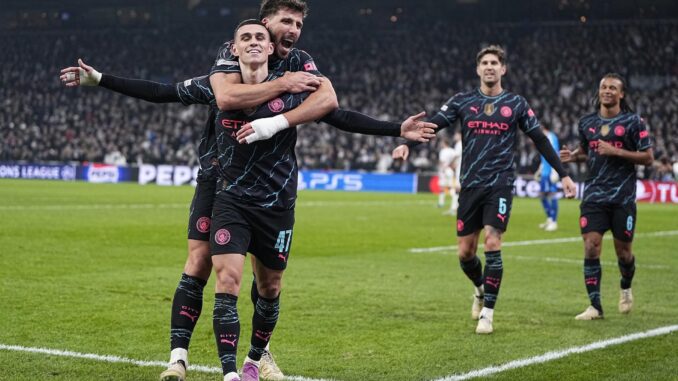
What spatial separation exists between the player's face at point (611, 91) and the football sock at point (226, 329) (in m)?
5.52

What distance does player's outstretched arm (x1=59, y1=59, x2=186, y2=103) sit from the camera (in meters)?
6.19

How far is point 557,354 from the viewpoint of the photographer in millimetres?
7672

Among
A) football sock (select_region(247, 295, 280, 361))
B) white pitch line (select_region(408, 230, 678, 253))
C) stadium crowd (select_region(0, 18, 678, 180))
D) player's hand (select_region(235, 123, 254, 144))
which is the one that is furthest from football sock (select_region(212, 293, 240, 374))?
stadium crowd (select_region(0, 18, 678, 180))

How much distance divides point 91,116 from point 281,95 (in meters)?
50.4

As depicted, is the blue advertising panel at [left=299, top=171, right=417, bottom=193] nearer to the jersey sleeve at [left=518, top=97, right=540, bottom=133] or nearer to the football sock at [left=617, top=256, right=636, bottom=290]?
the football sock at [left=617, top=256, right=636, bottom=290]

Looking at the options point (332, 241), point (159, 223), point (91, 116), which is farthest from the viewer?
point (91, 116)

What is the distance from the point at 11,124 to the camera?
5372 cm

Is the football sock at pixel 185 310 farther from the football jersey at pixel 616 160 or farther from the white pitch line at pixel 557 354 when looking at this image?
the football jersey at pixel 616 160

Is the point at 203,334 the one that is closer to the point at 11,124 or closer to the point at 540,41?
the point at 540,41

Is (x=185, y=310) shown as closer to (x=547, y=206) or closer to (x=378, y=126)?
(x=378, y=126)

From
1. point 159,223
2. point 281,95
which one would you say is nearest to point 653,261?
point 159,223

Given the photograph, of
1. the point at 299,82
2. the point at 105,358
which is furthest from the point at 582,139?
the point at 105,358

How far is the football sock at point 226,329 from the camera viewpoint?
5605 mm

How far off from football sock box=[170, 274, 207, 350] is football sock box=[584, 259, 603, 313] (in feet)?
16.2
